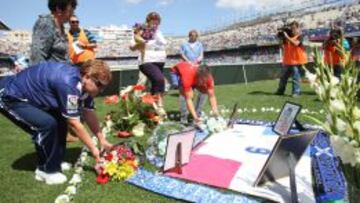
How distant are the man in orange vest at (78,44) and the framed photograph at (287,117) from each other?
2.97 meters

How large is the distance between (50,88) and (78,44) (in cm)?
334

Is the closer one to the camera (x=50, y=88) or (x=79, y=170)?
(x=50, y=88)

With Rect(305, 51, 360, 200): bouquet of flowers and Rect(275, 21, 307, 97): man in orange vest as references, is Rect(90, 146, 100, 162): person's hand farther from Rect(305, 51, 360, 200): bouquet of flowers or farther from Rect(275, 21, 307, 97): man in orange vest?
Rect(275, 21, 307, 97): man in orange vest

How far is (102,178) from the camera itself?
4.10 meters

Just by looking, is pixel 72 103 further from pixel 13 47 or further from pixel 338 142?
pixel 13 47

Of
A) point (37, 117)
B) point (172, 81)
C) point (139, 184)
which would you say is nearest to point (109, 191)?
point (139, 184)

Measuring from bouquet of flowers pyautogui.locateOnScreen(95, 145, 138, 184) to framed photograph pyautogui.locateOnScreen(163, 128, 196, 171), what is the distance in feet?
1.11

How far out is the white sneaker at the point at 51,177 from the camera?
4.07 metres

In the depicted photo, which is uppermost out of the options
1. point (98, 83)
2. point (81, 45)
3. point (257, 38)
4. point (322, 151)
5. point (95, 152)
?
point (81, 45)

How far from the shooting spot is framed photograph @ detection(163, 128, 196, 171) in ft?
13.5

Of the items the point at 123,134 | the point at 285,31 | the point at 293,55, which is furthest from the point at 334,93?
the point at 285,31

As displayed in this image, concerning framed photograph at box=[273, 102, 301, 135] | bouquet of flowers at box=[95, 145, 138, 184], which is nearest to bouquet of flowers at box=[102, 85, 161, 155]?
framed photograph at box=[273, 102, 301, 135]

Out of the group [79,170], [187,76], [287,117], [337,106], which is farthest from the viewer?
[187,76]

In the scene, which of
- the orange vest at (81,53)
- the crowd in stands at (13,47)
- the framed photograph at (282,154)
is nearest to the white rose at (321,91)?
the framed photograph at (282,154)
